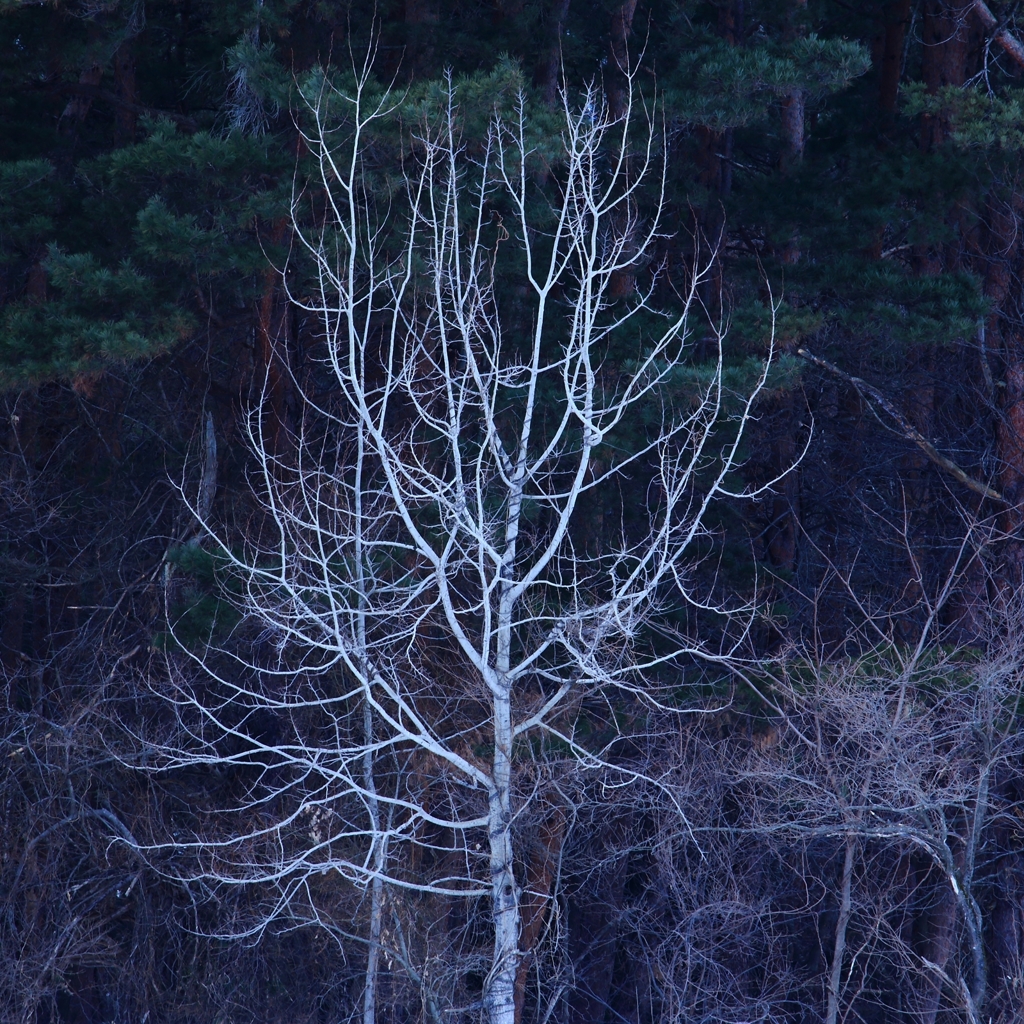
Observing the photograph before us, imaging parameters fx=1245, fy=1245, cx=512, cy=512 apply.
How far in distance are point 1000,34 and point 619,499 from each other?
6328mm

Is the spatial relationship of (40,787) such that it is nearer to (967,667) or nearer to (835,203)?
(967,667)

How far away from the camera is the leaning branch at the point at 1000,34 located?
43.0ft

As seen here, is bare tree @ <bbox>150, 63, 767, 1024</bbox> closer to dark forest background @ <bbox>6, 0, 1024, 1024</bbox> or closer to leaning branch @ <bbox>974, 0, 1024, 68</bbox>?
dark forest background @ <bbox>6, 0, 1024, 1024</bbox>

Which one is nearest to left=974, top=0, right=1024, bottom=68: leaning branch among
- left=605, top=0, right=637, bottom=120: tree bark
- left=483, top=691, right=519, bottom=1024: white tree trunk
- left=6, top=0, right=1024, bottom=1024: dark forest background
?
left=6, top=0, right=1024, bottom=1024: dark forest background

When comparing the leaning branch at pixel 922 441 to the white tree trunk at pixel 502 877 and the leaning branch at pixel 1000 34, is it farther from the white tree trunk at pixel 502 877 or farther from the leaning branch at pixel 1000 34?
the white tree trunk at pixel 502 877

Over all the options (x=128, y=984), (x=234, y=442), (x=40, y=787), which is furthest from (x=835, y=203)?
(x=128, y=984)

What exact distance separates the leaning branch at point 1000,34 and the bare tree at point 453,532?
12.4 ft

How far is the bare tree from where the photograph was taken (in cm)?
853

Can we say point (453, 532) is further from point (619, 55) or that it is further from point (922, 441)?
point (922, 441)

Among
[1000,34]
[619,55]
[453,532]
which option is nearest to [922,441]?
[1000,34]

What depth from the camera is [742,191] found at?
45.5 feet

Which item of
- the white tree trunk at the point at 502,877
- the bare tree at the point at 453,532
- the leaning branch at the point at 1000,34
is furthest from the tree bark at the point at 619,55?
the white tree trunk at the point at 502,877

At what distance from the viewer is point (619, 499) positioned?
1352 centimetres

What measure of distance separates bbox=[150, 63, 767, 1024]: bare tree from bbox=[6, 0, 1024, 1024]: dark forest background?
488 millimetres
